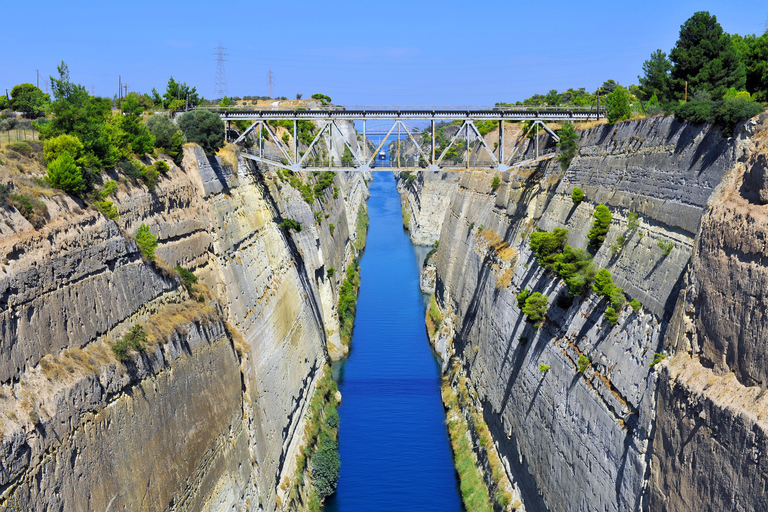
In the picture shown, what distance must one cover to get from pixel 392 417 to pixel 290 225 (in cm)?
1092

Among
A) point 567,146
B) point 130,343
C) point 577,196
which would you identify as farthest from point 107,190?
point 567,146

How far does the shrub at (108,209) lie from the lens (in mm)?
17953

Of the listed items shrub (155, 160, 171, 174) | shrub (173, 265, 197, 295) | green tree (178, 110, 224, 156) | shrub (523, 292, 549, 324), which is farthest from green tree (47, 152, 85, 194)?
shrub (523, 292, 549, 324)

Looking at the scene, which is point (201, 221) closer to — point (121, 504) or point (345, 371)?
point (121, 504)

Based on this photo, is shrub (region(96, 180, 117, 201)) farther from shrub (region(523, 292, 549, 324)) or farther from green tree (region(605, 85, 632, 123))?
green tree (region(605, 85, 632, 123))

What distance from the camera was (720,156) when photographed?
16328mm

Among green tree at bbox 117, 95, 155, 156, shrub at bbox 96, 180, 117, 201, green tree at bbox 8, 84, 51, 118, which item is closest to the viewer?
shrub at bbox 96, 180, 117, 201

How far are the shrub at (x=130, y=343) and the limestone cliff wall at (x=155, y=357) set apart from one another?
0.19 m

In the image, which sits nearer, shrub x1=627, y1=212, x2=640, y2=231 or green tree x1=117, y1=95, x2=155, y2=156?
shrub x1=627, y1=212, x2=640, y2=231

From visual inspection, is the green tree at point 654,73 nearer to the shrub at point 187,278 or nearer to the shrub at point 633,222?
the shrub at point 633,222

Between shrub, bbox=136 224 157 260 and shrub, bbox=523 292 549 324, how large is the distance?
12609mm

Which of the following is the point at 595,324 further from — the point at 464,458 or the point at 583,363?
the point at 464,458

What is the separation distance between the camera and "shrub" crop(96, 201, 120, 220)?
1795 cm

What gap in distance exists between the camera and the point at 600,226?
72.1ft
